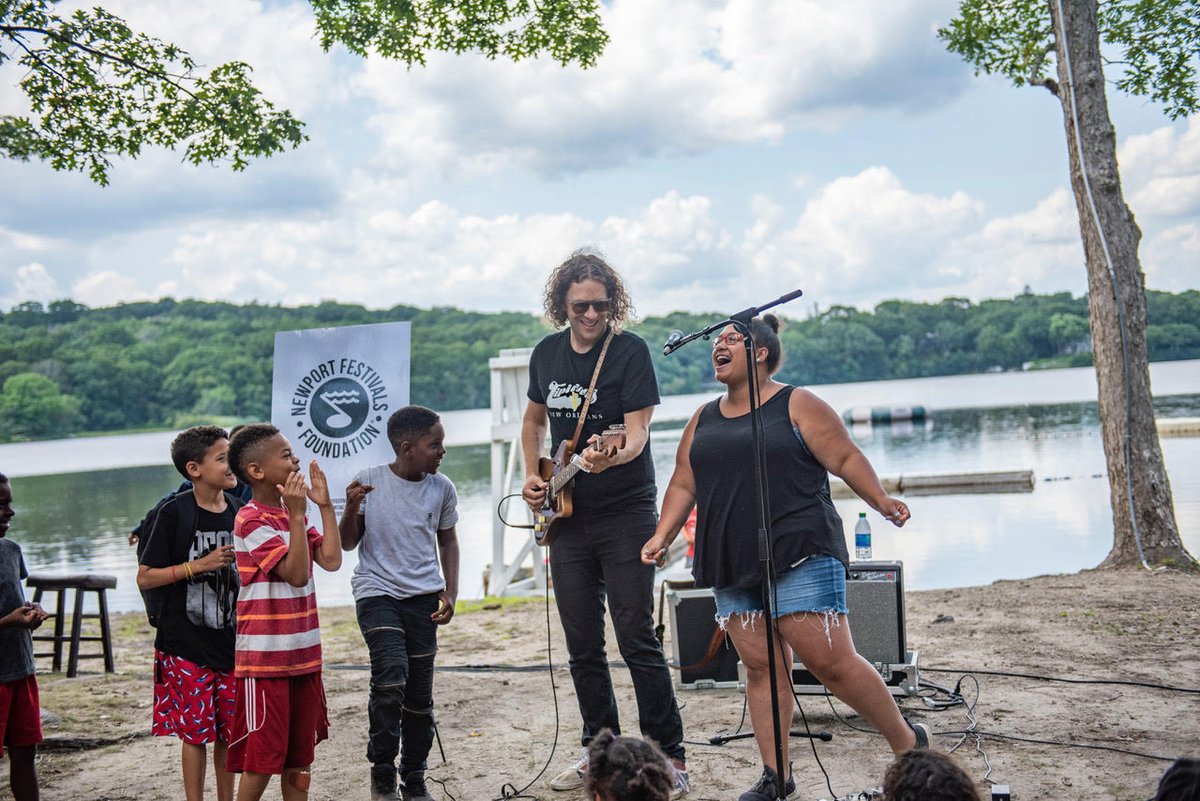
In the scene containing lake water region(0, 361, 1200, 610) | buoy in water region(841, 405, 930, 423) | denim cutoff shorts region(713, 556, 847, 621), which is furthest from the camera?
buoy in water region(841, 405, 930, 423)

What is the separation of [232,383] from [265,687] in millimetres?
51955

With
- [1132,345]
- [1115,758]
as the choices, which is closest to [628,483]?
[1115,758]

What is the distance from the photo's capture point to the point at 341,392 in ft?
22.2

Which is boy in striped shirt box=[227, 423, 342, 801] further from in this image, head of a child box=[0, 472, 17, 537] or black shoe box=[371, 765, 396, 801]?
head of a child box=[0, 472, 17, 537]

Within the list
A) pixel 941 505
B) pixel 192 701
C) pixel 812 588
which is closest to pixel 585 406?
pixel 812 588

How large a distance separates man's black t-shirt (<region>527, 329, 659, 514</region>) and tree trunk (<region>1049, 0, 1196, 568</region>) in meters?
6.84

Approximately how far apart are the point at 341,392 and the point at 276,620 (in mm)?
2918

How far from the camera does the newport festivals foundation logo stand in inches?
265

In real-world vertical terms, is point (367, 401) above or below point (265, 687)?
above

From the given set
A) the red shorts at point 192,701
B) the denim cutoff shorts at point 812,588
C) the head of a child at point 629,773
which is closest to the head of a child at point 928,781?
the head of a child at point 629,773

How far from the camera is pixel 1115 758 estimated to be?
4.76 m

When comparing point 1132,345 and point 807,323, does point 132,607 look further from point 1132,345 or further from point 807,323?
point 807,323

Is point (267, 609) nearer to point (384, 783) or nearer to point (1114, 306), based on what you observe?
point (384, 783)

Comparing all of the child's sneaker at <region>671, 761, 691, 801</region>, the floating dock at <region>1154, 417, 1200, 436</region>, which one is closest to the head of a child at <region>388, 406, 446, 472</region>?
the child's sneaker at <region>671, 761, 691, 801</region>
